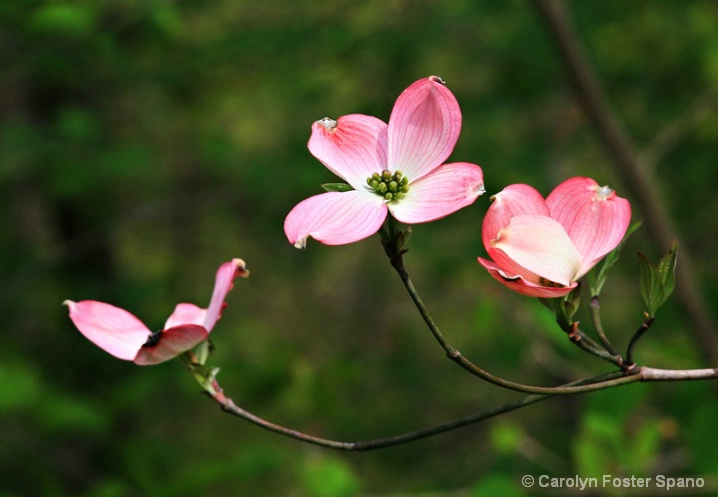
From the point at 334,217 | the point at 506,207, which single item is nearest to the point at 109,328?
the point at 334,217

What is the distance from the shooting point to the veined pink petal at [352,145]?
A: 20.2 inches

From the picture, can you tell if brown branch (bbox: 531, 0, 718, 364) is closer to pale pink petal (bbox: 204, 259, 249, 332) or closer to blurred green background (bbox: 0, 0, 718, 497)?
blurred green background (bbox: 0, 0, 718, 497)

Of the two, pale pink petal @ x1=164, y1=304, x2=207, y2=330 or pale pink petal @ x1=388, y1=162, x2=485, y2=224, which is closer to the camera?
pale pink petal @ x1=388, y1=162, x2=485, y2=224

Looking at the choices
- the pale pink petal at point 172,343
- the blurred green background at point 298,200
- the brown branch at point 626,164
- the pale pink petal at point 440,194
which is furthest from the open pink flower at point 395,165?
the brown branch at point 626,164

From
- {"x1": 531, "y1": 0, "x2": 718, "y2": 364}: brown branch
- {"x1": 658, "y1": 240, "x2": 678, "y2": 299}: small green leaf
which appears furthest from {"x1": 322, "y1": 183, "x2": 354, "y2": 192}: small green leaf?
{"x1": 531, "y1": 0, "x2": 718, "y2": 364}: brown branch

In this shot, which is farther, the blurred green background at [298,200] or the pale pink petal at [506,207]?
the blurred green background at [298,200]

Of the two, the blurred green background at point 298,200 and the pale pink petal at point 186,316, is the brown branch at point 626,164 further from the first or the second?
the pale pink petal at point 186,316

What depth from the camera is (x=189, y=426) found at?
11.6 feet

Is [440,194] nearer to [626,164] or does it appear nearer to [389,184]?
[389,184]

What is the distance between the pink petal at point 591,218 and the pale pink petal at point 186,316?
27cm

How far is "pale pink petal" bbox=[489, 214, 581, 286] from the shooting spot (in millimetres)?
458

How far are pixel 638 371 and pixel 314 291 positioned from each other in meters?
4.07

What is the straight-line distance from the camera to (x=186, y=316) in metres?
0.57

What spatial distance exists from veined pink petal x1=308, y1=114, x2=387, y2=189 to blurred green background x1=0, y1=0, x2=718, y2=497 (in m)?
0.61
